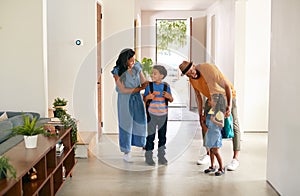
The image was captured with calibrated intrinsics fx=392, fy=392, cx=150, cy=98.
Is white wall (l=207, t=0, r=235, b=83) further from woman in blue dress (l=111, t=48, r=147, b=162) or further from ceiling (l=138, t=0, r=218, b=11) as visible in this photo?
woman in blue dress (l=111, t=48, r=147, b=162)

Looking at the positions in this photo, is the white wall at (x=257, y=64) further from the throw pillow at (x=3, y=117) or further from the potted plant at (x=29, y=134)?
the potted plant at (x=29, y=134)

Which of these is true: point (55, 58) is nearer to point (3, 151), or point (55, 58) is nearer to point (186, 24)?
point (3, 151)

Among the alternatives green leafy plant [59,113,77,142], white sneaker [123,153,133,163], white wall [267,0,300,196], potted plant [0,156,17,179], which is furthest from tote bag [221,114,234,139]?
potted plant [0,156,17,179]

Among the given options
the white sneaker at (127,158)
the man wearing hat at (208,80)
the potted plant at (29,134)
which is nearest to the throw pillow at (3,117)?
the potted plant at (29,134)

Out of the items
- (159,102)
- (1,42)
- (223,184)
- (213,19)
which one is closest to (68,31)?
(1,42)

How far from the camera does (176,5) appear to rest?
8.58 meters

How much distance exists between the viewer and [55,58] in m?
5.49

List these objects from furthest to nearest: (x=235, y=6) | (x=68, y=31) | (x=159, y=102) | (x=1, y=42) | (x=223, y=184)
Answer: (x=235, y=6) < (x=68, y=31) < (x=159, y=102) < (x=1, y=42) < (x=223, y=184)

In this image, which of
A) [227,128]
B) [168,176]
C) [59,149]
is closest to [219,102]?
[227,128]

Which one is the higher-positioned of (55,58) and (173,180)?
(55,58)

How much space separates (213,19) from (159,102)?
14.3 ft

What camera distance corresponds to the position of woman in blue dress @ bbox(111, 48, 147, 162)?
441 centimetres

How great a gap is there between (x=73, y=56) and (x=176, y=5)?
3.78 meters

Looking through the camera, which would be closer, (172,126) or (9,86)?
(9,86)
